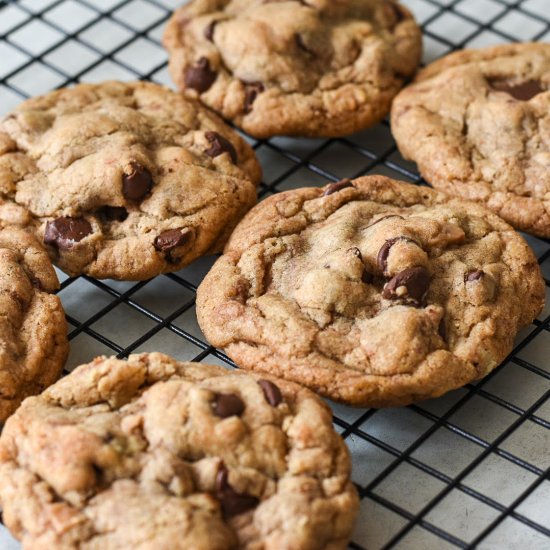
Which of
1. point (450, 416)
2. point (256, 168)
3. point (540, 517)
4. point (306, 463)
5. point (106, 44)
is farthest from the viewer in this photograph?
point (106, 44)

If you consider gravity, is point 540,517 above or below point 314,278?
below

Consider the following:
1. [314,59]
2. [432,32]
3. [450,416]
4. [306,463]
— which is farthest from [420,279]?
[432,32]

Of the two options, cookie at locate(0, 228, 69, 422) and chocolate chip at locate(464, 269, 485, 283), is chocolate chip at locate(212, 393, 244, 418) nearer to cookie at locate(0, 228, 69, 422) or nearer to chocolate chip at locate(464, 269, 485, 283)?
cookie at locate(0, 228, 69, 422)

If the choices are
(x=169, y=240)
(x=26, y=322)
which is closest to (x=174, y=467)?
(x=26, y=322)

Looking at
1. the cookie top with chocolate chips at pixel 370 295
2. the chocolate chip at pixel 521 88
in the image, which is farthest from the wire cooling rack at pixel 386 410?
the chocolate chip at pixel 521 88

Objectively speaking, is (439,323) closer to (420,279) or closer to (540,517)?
(420,279)

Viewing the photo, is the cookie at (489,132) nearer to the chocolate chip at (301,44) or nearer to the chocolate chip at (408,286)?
the chocolate chip at (301,44)

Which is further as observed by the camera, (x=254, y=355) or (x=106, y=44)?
(x=106, y=44)
